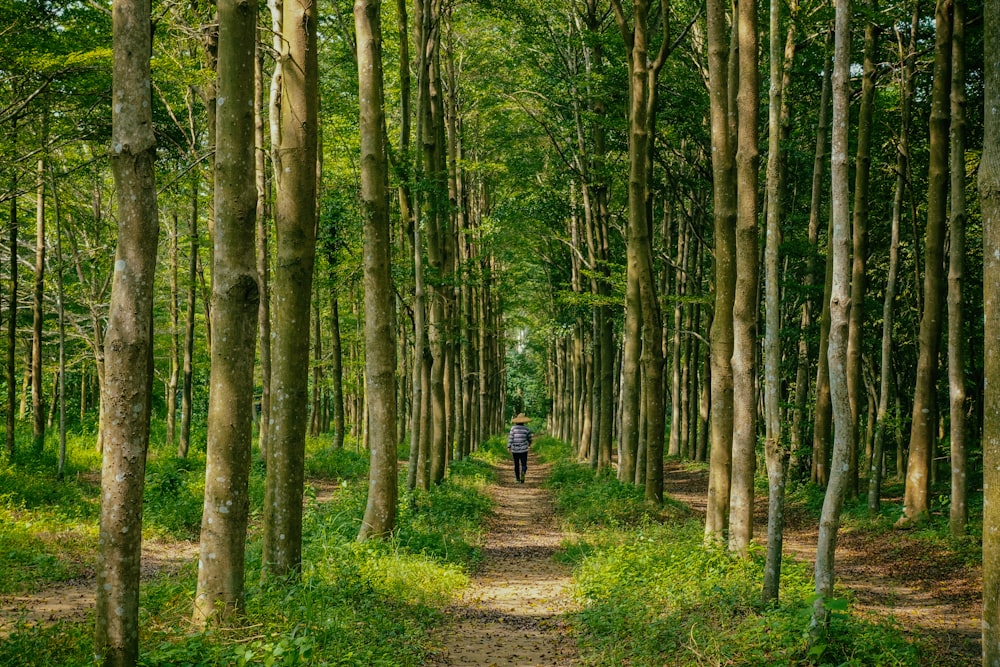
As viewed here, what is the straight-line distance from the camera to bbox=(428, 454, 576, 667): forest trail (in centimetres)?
730

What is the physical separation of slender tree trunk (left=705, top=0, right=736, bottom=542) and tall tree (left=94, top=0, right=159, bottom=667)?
7.66 metres

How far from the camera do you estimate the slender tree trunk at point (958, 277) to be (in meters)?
11.5

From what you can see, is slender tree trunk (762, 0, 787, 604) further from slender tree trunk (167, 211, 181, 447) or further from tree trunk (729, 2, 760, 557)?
slender tree trunk (167, 211, 181, 447)

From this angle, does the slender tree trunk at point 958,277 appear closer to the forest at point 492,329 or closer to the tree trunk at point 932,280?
the forest at point 492,329

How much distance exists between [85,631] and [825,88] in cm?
1423

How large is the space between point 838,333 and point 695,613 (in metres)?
3.21

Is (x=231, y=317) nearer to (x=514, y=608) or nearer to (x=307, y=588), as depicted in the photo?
→ (x=307, y=588)

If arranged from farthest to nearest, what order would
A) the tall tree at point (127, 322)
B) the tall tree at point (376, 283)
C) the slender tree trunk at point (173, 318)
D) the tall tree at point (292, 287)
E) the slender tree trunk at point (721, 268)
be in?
the slender tree trunk at point (173, 318)
the tall tree at point (376, 283)
the slender tree trunk at point (721, 268)
the tall tree at point (292, 287)
the tall tree at point (127, 322)

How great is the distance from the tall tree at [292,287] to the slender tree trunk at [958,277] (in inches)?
376

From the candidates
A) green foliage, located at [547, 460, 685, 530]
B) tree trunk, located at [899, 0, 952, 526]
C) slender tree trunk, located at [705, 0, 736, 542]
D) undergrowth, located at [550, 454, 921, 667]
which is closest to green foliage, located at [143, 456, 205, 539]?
undergrowth, located at [550, 454, 921, 667]

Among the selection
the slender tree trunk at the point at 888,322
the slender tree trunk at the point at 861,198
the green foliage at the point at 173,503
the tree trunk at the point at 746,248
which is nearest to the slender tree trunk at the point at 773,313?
the tree trunk at the point at 746,248

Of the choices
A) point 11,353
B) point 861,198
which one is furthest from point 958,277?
point 11,353

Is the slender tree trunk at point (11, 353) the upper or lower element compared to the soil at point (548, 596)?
upper

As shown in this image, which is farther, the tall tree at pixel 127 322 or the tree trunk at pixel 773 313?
the tree trunk at pixel 773 313
